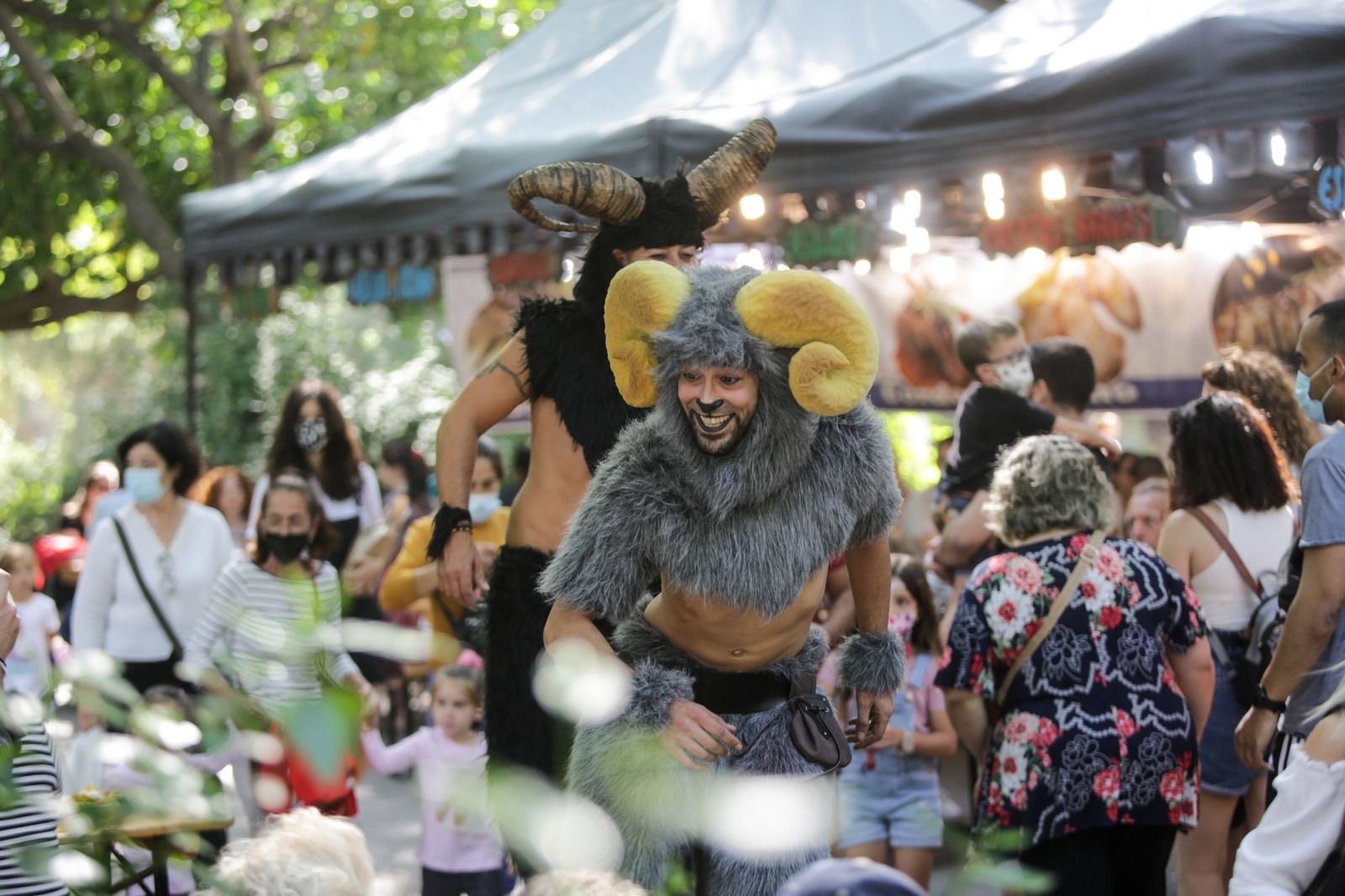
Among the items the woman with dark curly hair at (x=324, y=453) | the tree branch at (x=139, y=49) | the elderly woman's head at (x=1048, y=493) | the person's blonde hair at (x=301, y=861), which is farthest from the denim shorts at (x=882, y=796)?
the tree branch at (x=139, y=49)

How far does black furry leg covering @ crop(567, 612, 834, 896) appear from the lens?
3.44 m

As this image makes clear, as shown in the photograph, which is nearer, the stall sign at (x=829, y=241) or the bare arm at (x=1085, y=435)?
the bare arm at (x=1085, y=435)

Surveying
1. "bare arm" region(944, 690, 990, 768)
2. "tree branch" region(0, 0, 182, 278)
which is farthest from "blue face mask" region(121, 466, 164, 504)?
"tree branch" region(0, 0, 182, 278)

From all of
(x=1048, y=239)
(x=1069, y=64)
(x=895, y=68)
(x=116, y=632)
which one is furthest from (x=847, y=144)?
(x=116, y=632)

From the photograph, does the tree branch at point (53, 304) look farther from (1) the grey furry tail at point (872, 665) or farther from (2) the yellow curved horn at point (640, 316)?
(1) the grey furry tail at point (872, 665)

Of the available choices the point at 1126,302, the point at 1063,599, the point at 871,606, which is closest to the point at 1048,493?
the point at 1063,599

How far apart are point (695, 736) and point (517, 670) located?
3.84ft

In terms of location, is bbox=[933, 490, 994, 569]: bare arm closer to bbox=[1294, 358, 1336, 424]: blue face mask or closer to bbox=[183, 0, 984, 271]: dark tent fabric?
bbox=[1294, 358, 1336, 424]: blue face mask

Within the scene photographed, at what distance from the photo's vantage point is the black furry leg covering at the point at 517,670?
4332 mm

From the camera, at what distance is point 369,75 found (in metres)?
17.5

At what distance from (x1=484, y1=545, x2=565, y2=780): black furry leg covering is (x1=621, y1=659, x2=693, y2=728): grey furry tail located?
983mm

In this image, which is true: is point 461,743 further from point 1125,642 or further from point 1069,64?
point 1069,64

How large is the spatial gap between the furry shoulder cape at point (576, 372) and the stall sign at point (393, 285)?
4.63m

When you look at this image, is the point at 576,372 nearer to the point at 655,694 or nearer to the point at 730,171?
the point at 730,171
